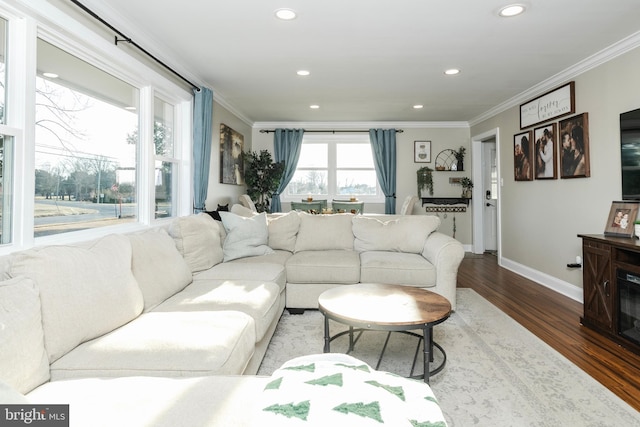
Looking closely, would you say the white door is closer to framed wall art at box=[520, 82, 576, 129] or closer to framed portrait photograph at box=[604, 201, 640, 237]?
framed wall art at box=[520, 82, 576, 129]

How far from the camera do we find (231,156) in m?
5.49

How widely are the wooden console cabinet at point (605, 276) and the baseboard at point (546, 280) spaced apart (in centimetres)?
87

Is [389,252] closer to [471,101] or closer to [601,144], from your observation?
[601,144]

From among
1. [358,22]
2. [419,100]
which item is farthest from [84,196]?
[419,100]

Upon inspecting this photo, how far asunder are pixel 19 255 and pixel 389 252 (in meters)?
3.03

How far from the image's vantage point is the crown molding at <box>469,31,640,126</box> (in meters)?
3.14

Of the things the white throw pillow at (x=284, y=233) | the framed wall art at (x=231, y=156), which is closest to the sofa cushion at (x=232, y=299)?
the white throw pillow at (x=284, y=233)

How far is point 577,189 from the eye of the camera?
151 inches

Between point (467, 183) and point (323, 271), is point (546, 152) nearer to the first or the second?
point (467, 183)

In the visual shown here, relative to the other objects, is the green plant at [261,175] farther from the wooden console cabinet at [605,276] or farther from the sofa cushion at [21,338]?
the sofa cushion at [21,338]

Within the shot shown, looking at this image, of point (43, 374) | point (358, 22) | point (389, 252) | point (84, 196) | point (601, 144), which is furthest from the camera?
point (389, 252)

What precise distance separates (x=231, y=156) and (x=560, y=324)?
14.7 ft

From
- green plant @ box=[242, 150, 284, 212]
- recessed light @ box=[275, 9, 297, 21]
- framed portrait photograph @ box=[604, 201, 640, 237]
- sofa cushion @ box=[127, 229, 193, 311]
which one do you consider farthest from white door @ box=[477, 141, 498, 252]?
sofa cushion @ box=[127, 229, 193, 311]

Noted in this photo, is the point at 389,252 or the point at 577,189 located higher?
the point at 577,189
